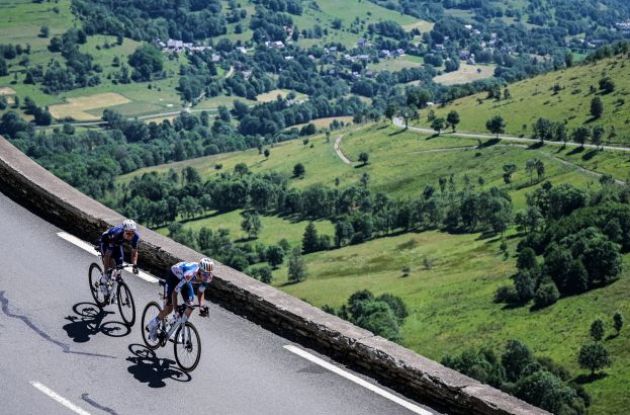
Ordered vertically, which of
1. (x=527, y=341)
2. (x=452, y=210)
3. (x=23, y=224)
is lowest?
(x=452, y=210)

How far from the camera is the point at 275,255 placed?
19325cm

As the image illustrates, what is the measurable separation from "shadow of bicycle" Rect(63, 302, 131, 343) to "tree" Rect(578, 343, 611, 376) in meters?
99.2

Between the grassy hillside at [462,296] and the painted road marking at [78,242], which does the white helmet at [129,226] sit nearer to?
the painted road marking at [78,242]

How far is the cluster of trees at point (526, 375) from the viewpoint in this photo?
9675cm

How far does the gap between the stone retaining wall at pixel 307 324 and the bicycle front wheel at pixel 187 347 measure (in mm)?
2069

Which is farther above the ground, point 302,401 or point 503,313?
point 302,401

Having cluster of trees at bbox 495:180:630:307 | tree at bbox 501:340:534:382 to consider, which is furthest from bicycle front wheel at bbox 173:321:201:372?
cluster of trees at bbox 495:180:630:307

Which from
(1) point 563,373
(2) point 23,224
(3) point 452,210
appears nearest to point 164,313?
(2) point 23,224

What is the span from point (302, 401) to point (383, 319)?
116 metres

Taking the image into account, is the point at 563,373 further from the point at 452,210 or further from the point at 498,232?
the point at 452,210

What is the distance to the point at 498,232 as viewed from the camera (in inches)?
7283

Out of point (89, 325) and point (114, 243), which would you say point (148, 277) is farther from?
point (89, 325)

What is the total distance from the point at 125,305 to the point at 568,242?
485 feet

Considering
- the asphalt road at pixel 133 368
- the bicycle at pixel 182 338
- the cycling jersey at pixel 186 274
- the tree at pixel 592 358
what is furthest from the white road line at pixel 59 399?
the tree at pixel 592 358
